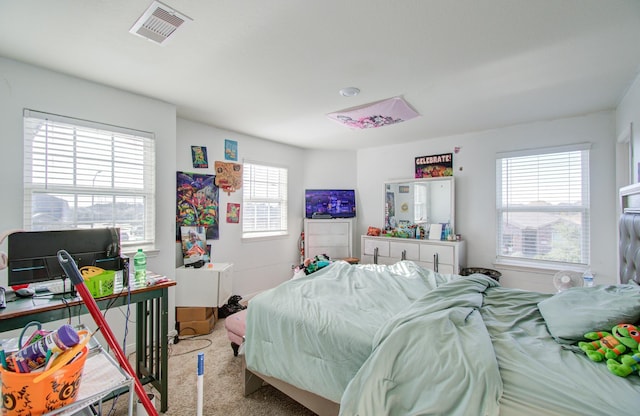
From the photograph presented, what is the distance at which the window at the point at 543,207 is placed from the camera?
10.6ft

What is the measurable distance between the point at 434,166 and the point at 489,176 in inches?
29.7

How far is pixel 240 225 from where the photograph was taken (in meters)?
4.09

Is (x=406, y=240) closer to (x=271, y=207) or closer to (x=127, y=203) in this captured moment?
(x=271, y=207)

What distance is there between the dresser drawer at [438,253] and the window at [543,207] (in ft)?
2.13

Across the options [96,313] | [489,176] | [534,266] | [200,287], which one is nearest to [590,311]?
[96,313]

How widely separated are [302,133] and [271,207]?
1.38 m

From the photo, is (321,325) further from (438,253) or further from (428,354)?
(438,253)

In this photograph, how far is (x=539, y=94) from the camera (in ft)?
8.52

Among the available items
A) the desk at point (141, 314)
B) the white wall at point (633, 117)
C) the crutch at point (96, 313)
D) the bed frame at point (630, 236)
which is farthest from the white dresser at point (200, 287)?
the white wall at point (633, 117)

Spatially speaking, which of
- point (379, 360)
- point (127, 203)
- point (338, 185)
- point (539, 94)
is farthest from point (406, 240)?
point (127, 203)

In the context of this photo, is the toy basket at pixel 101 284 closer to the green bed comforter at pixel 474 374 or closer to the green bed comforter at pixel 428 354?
the green bed comforter at pixel 428 354

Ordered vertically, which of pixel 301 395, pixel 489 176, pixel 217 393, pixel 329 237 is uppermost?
pixel 489 176

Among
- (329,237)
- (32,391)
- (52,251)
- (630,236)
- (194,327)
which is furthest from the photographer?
(329,237)

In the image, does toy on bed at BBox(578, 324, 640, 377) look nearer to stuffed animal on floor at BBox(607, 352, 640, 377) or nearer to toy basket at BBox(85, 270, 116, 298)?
stuffed animal on floor at BBox(607, 352, 640, 377)
